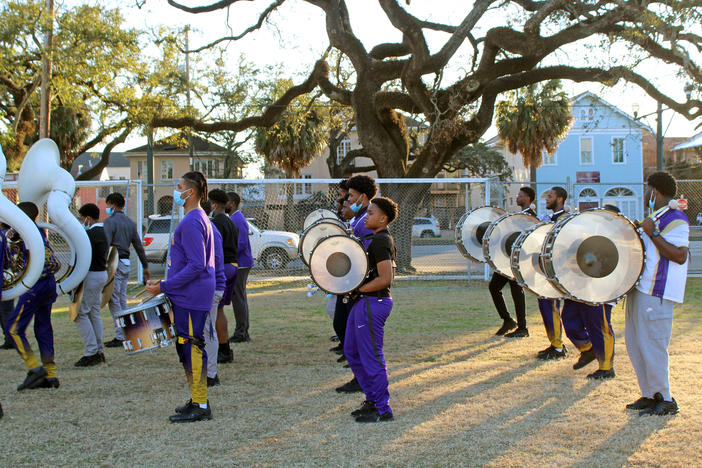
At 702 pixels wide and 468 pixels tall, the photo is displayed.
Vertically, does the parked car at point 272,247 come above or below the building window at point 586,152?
below

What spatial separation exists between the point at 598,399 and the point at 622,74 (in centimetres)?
1106

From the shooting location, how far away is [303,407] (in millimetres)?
5559

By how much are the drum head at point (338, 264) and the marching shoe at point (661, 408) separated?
8.10 ft

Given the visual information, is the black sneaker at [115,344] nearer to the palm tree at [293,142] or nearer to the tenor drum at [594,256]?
the tenor drum at [594,256]

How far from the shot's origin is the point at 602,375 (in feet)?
20.8

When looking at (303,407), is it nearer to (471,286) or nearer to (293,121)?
(471,286)

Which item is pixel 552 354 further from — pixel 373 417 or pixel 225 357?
pixel 225 357

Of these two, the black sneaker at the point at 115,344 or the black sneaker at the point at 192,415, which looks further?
the black sneaker at the point at 115,344

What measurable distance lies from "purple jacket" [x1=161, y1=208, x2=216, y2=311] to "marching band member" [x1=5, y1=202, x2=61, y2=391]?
1.82 metres

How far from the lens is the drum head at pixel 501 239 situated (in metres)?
7.68

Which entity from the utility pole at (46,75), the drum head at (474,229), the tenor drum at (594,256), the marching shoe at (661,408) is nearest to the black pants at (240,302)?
the drum head at (474,229)

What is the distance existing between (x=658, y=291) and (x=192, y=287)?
11.7 feet

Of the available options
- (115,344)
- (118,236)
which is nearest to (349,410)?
(115,344)

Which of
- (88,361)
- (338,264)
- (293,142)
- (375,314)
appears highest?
(293,142)
